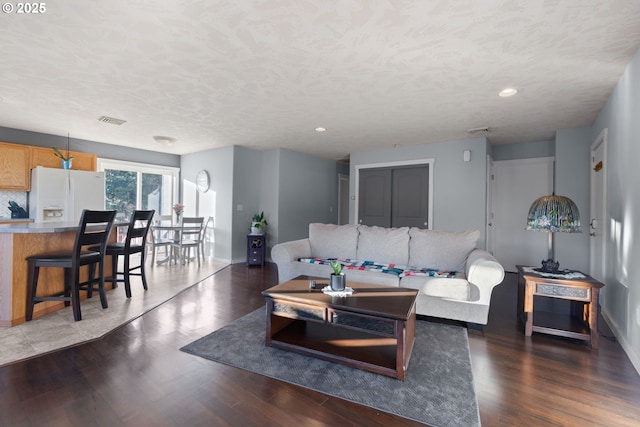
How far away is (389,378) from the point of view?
1.93 meters

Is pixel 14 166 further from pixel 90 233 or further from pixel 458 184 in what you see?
pixel 458 184

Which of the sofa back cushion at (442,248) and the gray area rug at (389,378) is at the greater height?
the sofa back cushion at (442,248)

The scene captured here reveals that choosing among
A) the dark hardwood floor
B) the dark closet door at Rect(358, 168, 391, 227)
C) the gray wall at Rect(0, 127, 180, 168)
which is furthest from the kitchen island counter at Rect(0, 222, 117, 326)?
the dark closet door at Rect(358, 168, 391, 227)

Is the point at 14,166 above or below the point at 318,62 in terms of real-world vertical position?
below

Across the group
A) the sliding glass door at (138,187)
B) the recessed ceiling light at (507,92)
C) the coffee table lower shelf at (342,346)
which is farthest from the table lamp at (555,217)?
the sliding glass door at (138,187)

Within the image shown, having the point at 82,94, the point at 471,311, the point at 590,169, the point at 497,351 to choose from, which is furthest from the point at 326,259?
the point at 590,169

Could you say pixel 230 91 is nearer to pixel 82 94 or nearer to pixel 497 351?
pixel 82 94

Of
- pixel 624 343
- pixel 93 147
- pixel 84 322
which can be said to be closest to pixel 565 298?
pixel 624 343

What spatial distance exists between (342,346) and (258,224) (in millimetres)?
3862

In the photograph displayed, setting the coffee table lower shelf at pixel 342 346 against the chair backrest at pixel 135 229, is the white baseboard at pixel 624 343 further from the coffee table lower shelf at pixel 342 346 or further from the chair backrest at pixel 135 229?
the chair backrest at pixel 135 229

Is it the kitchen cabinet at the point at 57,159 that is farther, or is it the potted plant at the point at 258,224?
the potted plant at the point at 258,224

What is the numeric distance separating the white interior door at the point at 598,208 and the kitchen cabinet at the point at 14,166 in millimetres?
7855

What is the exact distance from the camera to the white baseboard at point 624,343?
2.08 metres

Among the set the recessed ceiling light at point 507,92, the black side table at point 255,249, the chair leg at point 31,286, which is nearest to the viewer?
the chair leg at point 31,286
